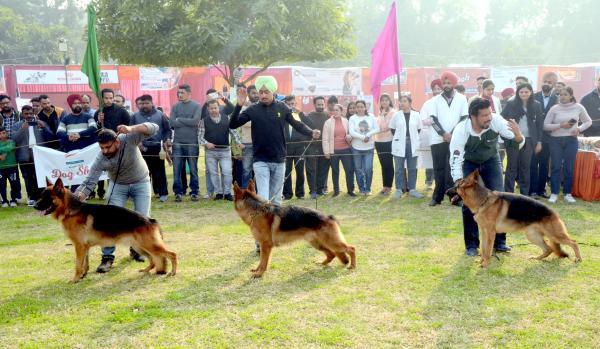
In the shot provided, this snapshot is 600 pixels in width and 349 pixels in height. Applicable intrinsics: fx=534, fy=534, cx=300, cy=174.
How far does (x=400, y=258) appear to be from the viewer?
255 inches

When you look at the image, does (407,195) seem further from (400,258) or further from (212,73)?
(212,73)

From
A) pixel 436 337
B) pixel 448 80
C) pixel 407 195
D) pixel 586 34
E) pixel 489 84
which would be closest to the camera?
pixel 436 337

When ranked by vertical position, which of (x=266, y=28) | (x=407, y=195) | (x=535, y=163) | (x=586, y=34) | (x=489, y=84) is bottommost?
(x=407, y=195)

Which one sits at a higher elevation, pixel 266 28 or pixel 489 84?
pixel 266 28

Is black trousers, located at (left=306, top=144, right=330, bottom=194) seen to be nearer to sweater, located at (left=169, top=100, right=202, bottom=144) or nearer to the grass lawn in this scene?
sweater, located at (left=169, top=100, right=202, bottom=144)

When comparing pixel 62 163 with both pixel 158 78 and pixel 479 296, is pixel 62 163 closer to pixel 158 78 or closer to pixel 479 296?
pixel 479 296

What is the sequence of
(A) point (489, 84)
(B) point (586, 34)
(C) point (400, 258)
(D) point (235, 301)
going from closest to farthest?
(D) point (235, 301) → (C) point (400, 258) → (A) point (489, 84) → (B) point (586, 34)

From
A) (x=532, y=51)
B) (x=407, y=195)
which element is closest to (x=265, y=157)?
(x=407, y=195)

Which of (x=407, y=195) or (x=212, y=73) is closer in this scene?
(x=407, y=195)

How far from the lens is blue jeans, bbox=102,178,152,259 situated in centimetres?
643

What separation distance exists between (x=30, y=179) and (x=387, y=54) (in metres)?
8.01

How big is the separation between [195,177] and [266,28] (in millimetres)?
6094

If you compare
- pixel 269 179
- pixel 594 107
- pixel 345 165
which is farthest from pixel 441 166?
pixel 269 179

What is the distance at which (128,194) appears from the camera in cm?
658
